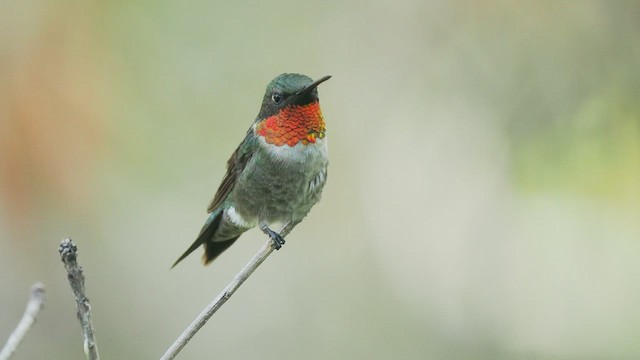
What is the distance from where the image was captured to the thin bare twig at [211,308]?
1.94m

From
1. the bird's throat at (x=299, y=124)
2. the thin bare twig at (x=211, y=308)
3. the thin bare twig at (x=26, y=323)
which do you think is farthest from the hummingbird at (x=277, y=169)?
the thin bare twig at (x=26, y=323)

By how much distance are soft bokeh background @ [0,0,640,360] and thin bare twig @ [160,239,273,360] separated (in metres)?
2.82

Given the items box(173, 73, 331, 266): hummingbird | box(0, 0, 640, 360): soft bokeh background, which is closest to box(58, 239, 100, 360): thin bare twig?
box(173, 73, 331, 266): hummingbird

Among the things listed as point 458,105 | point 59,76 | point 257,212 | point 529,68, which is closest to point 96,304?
point 59,76

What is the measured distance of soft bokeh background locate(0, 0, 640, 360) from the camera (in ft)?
16.5

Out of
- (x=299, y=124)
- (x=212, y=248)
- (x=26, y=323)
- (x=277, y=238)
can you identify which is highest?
(x=299, y=124)

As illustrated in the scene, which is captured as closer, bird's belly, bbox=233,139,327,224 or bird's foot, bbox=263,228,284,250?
bird's foot, bbox=263,228,284,250

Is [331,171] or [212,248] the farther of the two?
[331,171]

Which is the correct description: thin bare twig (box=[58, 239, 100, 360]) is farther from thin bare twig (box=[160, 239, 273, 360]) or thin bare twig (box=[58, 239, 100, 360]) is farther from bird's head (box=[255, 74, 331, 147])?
bird's head (box=[255, 74, 331, 147])

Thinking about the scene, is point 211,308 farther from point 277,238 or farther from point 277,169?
point 277,169

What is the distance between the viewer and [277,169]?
3494mm

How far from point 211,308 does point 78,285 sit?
0.56 metres

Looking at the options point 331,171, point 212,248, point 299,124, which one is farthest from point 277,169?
point 331,171

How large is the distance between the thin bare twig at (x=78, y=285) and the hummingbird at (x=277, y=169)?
1.51 m
